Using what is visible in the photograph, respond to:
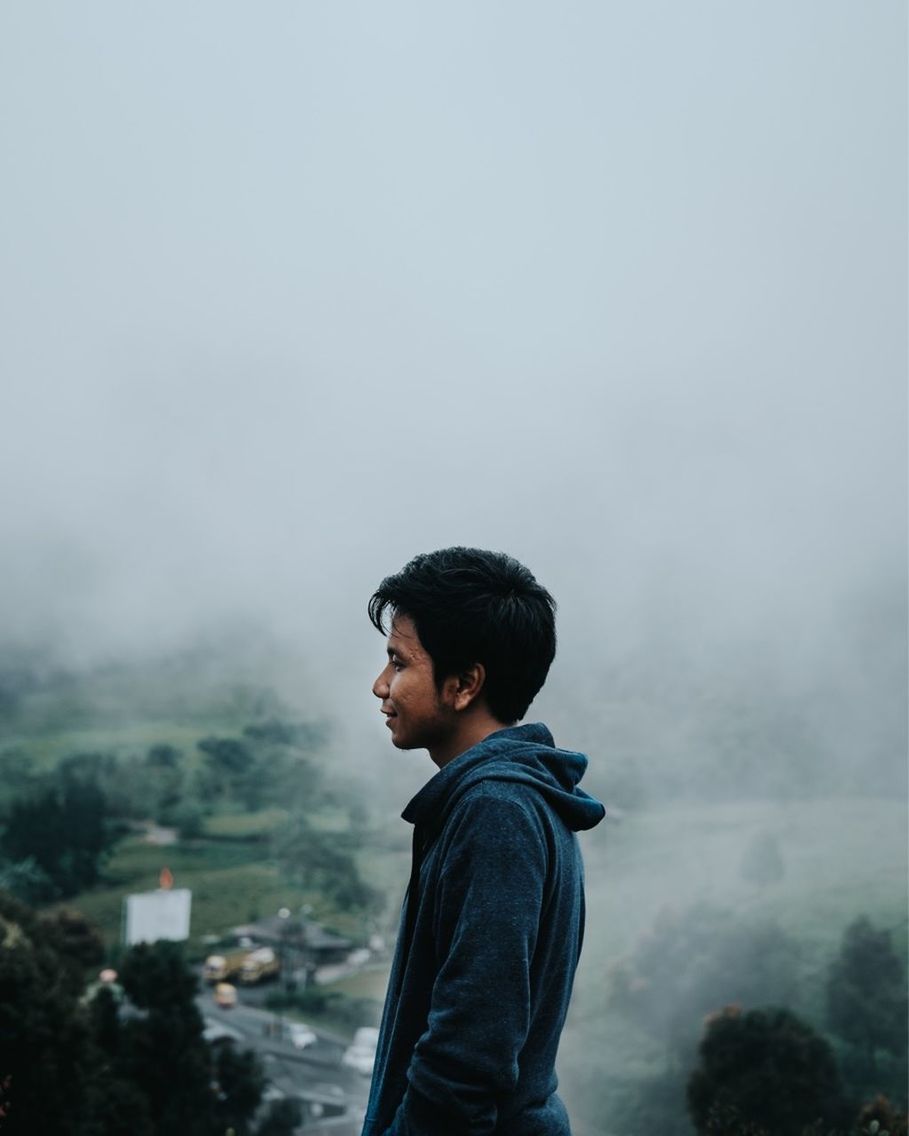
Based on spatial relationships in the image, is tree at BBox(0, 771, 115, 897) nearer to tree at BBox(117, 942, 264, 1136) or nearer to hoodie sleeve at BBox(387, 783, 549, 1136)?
tree at BBox(117, 942, 264, 1136)

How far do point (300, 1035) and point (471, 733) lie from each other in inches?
155

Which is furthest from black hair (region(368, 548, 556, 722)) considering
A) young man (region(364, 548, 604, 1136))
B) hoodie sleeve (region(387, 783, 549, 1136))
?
hoodie sleeve (region(387, 783, 549, 1136))

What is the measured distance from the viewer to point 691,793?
513cm

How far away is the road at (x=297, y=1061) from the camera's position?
462cm

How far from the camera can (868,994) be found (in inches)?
195

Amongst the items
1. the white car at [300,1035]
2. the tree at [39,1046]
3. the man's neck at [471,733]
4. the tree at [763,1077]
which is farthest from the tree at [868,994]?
the man's neck at [471,733]

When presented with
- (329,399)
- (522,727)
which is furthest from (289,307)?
(522,727)

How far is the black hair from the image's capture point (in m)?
1.17

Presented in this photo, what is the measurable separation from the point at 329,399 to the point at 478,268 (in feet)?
2.94

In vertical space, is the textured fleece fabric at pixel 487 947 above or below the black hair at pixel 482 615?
below

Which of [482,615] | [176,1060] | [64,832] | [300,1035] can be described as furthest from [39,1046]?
[482,615]

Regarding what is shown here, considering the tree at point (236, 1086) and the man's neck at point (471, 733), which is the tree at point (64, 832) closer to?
the tree at point (236, 1086)

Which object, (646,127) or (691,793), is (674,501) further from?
(646,127)

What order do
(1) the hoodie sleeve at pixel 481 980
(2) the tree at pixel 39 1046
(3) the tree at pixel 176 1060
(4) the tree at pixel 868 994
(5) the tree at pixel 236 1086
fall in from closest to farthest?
(1) the hoodie sleeve at pixel 481 980
(2) the tree at pixel 39 1046
(3) the tree at pixel 176 1060
(5) the tree at pixel 236 1086
(4) the tree at pixel 868 994
